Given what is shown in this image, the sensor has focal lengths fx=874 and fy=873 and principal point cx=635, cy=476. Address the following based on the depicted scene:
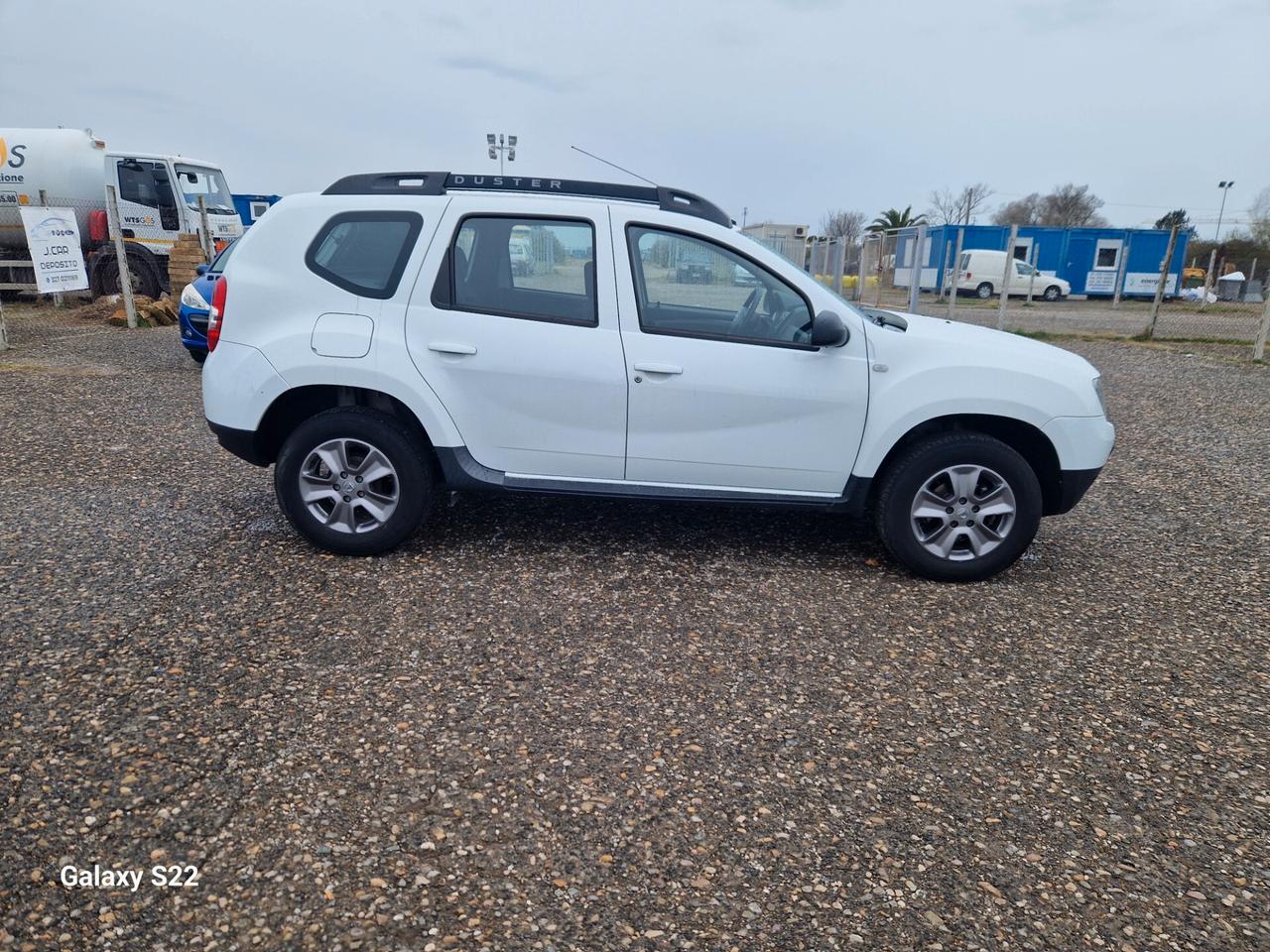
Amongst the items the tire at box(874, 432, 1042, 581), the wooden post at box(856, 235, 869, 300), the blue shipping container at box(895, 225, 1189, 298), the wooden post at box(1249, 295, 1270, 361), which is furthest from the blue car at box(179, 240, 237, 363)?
the blue shipping container at box(895, 225, 1189, 298)

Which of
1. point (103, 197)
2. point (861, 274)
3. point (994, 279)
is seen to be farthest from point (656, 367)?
point (994, 279)

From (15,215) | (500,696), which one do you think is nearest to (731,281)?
(500,696)

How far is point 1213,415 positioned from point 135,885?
1041cm

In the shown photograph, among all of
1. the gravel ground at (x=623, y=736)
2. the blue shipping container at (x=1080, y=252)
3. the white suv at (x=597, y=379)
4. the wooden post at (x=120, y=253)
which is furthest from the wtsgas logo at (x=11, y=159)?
the blue shipping container at (x=1080, y=252)

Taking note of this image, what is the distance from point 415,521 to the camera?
179 inches

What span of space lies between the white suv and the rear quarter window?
10mm

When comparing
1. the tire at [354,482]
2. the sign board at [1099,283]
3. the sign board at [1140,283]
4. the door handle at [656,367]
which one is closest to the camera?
the door handle at [656,367]

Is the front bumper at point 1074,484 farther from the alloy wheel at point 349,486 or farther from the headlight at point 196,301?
the headlight at point 196,301

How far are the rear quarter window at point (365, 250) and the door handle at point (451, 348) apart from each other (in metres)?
0.36

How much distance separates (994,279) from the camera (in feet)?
101

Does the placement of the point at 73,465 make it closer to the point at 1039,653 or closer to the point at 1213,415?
the point at 1039,653

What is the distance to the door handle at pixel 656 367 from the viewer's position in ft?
14.1

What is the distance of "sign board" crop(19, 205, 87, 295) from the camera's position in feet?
41.8

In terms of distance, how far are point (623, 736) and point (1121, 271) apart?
3180 cm
